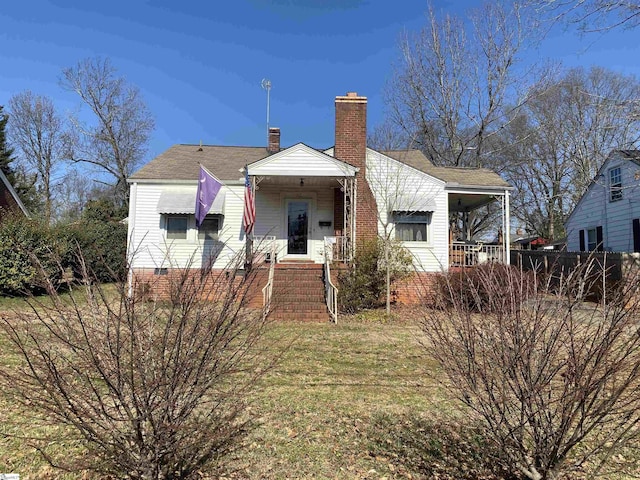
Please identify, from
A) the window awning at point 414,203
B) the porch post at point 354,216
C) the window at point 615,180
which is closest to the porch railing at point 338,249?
the porch post at point 354,216

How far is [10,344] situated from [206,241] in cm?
763

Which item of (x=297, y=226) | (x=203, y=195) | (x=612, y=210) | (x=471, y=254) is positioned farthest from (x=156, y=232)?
(x=612, y=210)

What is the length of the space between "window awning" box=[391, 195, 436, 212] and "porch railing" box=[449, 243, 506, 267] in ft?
5.68

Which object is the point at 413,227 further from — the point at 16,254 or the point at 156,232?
the point at 16,254

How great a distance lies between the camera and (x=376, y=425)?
4.23 metres

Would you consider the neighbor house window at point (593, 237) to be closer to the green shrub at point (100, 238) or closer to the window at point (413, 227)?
the window at point (413, 227)

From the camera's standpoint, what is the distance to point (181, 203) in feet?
44.6

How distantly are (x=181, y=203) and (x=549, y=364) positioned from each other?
12.7 m

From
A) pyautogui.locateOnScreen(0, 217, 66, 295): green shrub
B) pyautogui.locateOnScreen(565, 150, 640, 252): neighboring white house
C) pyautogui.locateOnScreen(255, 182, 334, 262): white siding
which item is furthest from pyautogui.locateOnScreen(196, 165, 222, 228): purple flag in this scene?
pyautogui.locateOnScreen(565, 150, 640, 252): neighboring white house

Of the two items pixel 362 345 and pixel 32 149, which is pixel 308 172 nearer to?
pixel 362 345

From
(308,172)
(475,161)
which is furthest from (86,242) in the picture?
(475,161)

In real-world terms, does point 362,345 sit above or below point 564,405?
below

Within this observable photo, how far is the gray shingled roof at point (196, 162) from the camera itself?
47.0 feet

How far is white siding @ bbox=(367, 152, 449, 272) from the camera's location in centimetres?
1351
